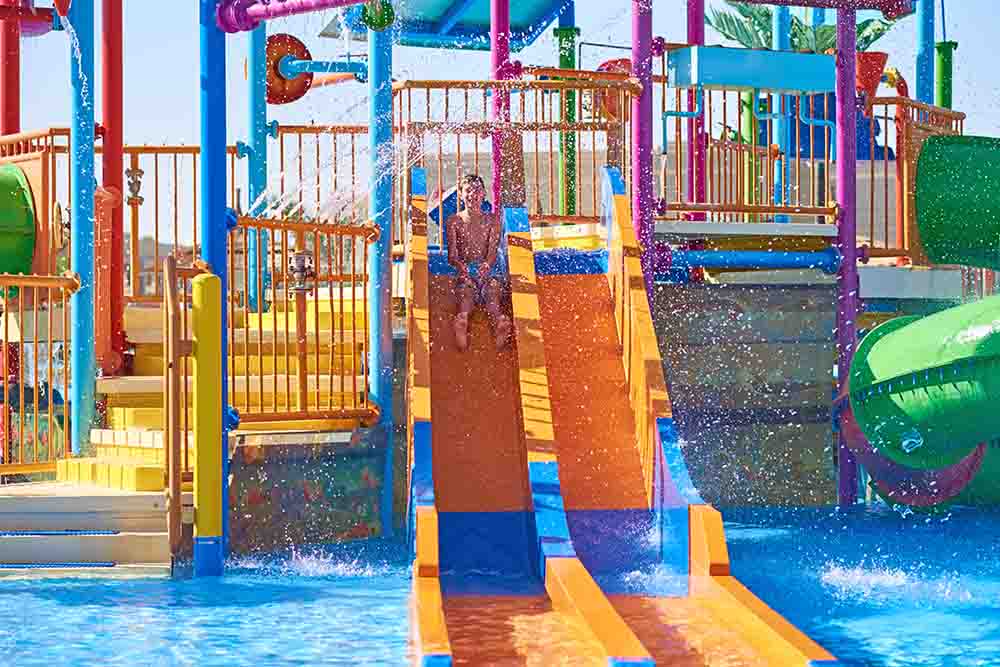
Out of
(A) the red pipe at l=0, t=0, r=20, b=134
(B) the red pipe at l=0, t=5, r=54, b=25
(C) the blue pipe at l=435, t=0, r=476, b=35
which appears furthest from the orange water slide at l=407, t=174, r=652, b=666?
(C) the blue pipe at l=435, t=0, r=476, b=35

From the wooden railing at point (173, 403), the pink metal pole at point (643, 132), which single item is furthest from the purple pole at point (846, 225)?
the wooden railing at point (173, 403)

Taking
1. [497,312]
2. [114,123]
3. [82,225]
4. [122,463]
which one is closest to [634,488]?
[497,312]

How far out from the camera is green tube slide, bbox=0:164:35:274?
1177 centimetres

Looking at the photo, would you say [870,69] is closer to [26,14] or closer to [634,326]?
[634,326]

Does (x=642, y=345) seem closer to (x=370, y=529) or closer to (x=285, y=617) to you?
(x=370, y=529)

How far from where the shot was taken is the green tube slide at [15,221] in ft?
38.6

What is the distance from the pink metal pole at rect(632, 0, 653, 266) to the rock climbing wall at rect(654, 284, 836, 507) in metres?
0.49

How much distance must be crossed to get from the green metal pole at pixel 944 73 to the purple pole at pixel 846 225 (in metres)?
5.64

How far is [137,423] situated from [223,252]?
1.94 metres

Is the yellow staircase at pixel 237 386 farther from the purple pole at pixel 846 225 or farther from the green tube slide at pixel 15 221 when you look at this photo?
the purple pole at pixel 846 225

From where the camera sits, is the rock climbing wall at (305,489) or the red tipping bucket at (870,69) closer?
the rock climbing wall at (305,489)

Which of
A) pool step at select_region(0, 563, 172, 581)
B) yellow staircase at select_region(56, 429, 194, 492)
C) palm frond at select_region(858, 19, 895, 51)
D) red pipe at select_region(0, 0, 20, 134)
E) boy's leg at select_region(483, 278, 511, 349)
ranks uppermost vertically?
palm frond at select_region(858, 19, 895, 51)

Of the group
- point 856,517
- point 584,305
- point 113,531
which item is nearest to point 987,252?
point 856,517

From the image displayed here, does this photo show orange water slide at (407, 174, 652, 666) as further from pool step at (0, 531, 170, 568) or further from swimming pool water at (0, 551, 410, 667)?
pool step at (0, 531, 170, 568)
